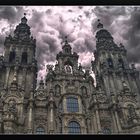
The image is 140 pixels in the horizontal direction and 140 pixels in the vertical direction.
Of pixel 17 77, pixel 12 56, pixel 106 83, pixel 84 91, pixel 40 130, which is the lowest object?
pixel 40 130

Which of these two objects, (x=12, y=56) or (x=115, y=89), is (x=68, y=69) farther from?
(x=12, y=56)

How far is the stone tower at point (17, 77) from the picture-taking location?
24.0 m

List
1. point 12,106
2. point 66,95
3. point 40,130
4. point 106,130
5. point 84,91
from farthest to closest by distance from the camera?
1. point 84,91
2. point 66,95
3. point 106,130
4. point 12,106
5. point 40,130

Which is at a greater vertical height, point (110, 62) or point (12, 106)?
point (110, 62)

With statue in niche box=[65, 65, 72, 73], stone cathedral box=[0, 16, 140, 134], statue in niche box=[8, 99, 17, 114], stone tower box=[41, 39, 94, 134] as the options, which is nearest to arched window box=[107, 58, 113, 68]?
stone cathedral box=[0, 16, 140, 134]

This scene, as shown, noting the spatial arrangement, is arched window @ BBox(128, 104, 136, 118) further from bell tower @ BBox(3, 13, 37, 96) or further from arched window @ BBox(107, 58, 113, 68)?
bell tower @ BBox(3, 13, 37, 96)

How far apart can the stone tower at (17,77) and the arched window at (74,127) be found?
547cm

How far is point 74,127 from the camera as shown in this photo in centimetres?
2569

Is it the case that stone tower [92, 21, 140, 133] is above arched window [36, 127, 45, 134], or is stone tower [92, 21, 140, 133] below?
above

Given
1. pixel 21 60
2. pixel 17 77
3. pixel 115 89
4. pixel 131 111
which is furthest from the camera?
pixel 21 60

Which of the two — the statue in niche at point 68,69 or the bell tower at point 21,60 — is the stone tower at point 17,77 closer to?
the bell tower at point 21,60

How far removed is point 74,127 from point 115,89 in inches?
364

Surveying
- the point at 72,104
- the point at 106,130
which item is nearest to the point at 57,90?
the point at 72,104

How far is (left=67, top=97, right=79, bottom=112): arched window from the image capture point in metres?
27.4
